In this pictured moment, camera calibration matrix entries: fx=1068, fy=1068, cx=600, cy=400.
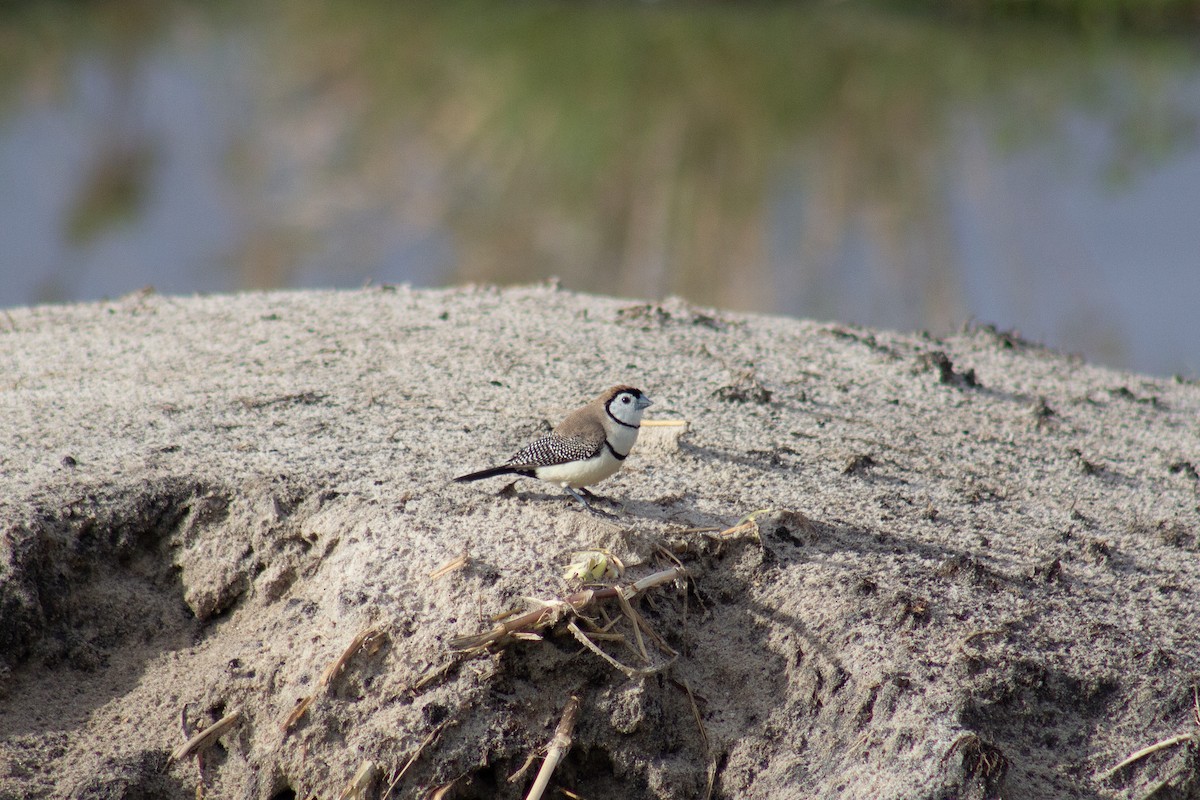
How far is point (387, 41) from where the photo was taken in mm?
13281

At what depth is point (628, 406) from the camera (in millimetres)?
3336

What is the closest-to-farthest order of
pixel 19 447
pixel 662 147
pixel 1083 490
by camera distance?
1. pixel 19 447
2. pixel 1083 490
3. pixel 662 147

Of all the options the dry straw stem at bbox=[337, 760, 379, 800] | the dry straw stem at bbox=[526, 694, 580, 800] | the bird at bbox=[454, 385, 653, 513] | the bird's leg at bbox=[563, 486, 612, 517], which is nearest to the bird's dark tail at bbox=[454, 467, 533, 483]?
the bird at bbox=[454, 385, 653, 513]

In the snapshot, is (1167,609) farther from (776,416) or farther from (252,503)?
(252,503)

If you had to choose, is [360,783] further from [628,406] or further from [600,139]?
[600,139]

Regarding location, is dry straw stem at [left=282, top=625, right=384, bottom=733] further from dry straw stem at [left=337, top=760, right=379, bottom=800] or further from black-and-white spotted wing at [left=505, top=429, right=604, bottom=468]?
black-and-white spotted wing at [left=505, top=429, right=604, bottom=468]

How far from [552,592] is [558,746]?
1.32 ft

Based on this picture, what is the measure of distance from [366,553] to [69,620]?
2.97 feet

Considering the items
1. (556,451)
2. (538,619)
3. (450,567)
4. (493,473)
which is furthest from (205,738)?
(556,451)

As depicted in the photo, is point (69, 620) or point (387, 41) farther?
point (387, 41)

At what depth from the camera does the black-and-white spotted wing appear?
315 centimetres

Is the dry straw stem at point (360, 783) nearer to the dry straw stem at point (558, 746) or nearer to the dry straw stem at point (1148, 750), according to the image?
the dry straw stem at point (558, 746)

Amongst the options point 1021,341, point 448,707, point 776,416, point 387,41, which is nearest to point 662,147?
point 387,41

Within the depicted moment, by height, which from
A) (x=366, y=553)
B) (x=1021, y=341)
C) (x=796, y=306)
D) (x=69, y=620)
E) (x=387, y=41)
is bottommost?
(x=69, y=620)
